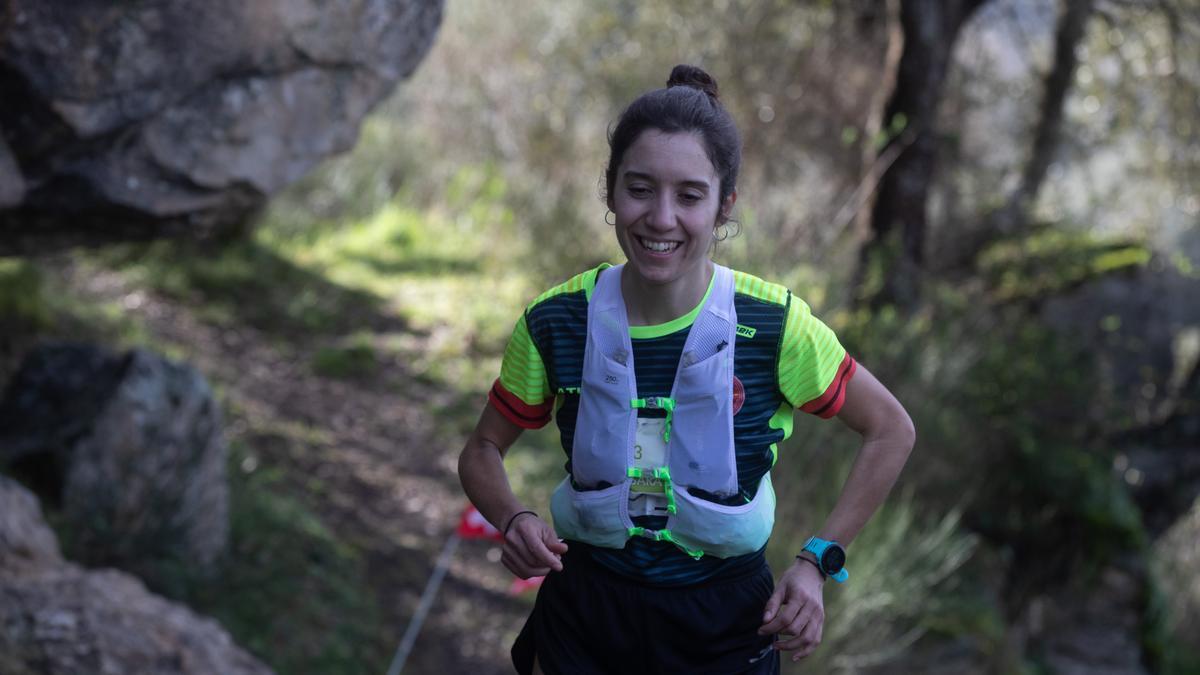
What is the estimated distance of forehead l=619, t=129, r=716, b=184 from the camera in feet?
6.73

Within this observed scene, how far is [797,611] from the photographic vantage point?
6.68ft

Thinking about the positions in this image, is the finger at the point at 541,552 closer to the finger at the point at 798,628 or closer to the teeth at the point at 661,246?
the finger at the point at 798,628

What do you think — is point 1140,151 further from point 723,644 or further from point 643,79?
point 723,644

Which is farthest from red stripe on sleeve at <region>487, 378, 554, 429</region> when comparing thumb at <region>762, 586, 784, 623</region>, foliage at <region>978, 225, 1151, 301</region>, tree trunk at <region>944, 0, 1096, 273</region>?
tree trunk at <region>944, 0, 1096, 273</region>

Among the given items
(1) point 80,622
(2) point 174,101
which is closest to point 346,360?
(2) point 174,101

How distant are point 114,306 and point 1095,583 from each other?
18.7ft

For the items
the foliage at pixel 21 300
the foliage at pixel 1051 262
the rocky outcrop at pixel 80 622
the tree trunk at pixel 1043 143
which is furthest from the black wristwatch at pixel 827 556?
the tree trunk at pixel 1043 143

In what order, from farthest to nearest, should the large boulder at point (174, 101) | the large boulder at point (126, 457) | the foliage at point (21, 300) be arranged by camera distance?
the foliage at point (21, 300)
the large boulder at point (126, 457)
the large boulder at point (174, 101)

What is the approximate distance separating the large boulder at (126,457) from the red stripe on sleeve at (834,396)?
289 cm

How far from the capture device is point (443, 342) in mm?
8312

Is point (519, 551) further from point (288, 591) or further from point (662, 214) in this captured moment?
point (288, 591)

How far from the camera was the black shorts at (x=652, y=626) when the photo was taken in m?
2.12

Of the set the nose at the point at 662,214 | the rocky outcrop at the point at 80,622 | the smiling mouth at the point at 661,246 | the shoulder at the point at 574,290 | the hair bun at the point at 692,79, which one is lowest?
the rocky outcrop at the point at 80,622

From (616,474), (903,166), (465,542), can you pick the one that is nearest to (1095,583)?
(903,166)
